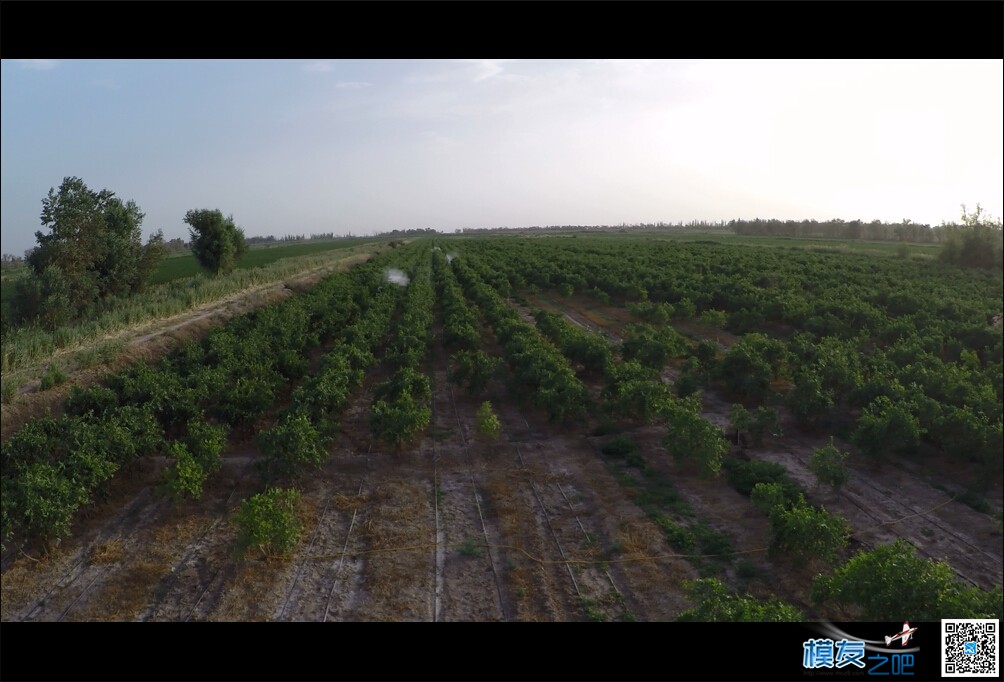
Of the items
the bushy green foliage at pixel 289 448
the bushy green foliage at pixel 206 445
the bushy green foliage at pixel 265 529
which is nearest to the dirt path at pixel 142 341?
the bushy green foliage at pixel 206 445

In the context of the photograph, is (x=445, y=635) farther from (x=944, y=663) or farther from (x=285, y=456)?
(x=285, y=456)

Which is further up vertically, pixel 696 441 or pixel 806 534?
pixel 696 441

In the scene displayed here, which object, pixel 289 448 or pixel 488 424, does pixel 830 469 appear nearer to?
pixel 488 424

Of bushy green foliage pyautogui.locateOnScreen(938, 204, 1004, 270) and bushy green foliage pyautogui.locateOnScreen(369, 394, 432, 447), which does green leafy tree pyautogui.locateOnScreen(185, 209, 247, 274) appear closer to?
bushy green foliage pyautogui.locateOnScreen(369, 394, 432, 447)

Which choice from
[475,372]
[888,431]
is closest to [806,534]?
[888,431]

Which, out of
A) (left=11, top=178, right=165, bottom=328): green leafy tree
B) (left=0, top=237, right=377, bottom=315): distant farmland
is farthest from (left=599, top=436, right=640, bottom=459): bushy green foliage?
(left=0, top=237, right=377, bottom=315): distant farmland

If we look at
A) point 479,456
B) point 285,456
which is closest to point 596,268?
point 479,456

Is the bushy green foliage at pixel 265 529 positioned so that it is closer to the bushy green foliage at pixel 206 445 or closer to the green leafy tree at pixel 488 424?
the bushy green foliage at pixel 206 445
